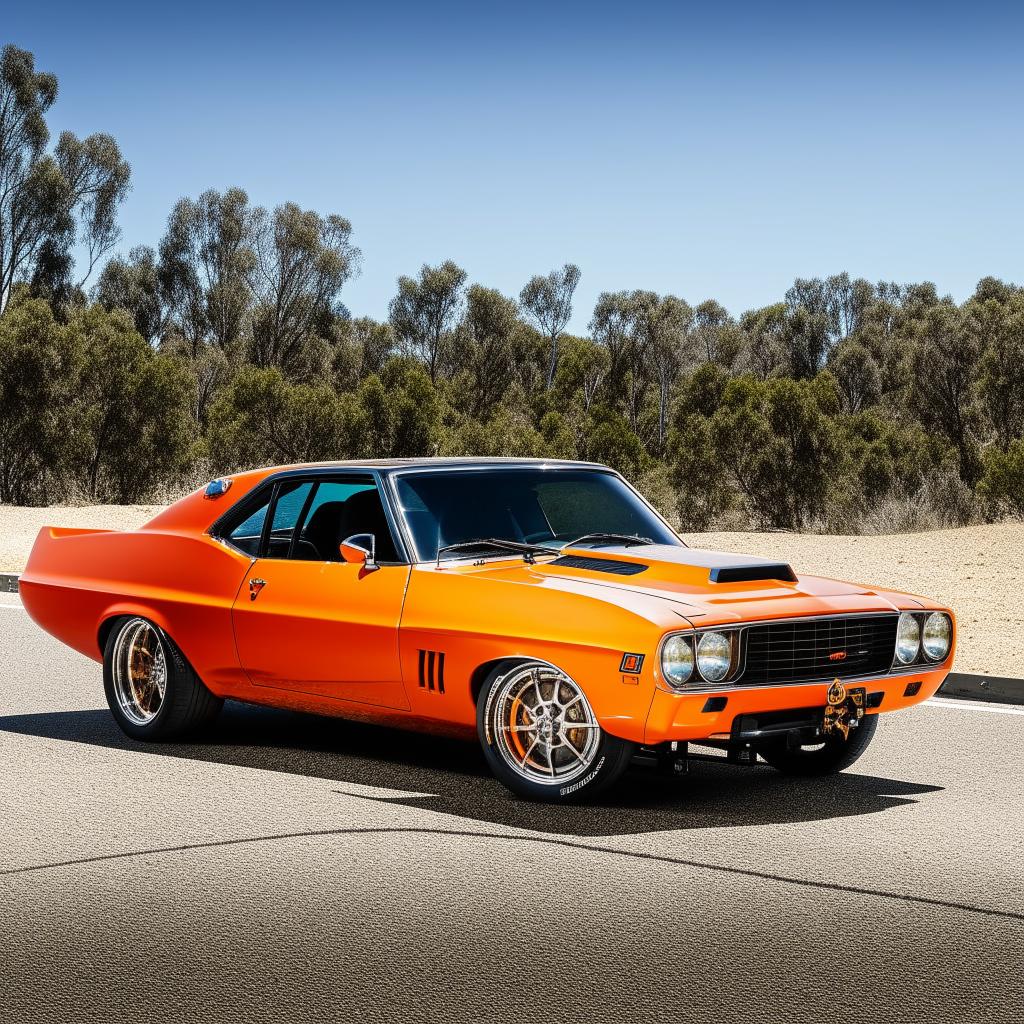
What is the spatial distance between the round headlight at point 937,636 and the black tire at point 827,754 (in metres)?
0.46

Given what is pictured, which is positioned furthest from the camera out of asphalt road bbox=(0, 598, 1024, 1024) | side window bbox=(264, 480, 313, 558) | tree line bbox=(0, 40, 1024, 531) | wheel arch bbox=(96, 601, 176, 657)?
tree line bbox=(0, 40, 1024, 531)

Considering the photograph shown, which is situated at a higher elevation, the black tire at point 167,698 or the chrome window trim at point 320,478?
the chrome window trim at point 320,478

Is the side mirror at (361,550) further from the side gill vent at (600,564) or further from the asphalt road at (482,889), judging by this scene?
the asphalt road at (482,889)

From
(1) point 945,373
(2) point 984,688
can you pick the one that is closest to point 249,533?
(2) point 984,688

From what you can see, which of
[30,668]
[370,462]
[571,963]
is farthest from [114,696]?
[571,963]

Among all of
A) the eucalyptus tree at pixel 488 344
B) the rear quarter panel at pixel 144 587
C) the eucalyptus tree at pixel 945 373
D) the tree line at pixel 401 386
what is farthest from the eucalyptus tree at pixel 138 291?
the rear quarter panel at pixel 144 587

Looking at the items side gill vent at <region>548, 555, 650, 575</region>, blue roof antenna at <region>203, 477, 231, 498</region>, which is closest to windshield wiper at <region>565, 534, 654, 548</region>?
side gill vent at <region>548, 555, 650, 575</region>

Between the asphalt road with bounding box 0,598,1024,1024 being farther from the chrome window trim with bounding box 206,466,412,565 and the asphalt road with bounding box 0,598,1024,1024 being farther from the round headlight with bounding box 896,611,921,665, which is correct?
the chrome window trim with bounding box 206,466,412,565

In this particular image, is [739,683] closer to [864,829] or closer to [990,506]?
[864,829]

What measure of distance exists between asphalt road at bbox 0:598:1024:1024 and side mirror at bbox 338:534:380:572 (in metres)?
1.06

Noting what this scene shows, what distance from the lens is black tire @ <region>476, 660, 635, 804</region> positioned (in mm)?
6527

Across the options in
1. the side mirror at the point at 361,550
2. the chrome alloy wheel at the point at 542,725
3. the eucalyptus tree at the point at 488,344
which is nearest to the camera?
the chrome alloy wheel at the point at 542,725

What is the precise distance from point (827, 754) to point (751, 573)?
122 cm

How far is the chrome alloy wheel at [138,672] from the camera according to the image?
8500 millimetres
